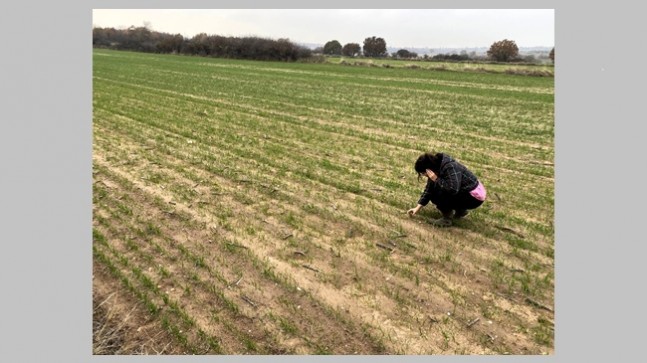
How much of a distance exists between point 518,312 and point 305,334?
7.38ft

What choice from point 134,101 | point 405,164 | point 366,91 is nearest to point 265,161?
point 405,164

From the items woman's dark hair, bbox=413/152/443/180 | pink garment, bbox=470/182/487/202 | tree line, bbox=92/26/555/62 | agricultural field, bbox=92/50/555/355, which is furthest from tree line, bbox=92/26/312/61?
pink garment, bbox=470/182/487/202

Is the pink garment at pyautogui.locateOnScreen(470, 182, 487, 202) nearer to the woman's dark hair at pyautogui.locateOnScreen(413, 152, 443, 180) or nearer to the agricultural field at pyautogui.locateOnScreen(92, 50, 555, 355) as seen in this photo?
the agricultural field at pyautogui.locateOnScreen(92, 50, 555, 355)

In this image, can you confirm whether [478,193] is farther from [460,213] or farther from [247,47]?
[247,47]

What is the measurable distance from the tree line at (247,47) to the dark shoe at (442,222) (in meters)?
50.5

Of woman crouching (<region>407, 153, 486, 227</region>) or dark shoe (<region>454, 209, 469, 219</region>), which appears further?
dark shoe (<region>454, 209, 469, 219</region>)

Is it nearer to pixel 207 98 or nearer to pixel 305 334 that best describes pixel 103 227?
pixel 305 334

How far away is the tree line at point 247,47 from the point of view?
197ft

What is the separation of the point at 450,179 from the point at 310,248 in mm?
2148

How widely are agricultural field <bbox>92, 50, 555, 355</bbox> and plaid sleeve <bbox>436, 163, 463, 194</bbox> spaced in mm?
672

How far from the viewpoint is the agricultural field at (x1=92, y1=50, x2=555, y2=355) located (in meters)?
4.35

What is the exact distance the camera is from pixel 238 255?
18.7ft

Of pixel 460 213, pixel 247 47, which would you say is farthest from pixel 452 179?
pixel 247 47

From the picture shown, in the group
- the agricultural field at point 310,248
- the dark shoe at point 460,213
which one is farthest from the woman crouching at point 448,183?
the agricultural field at point 310,248
